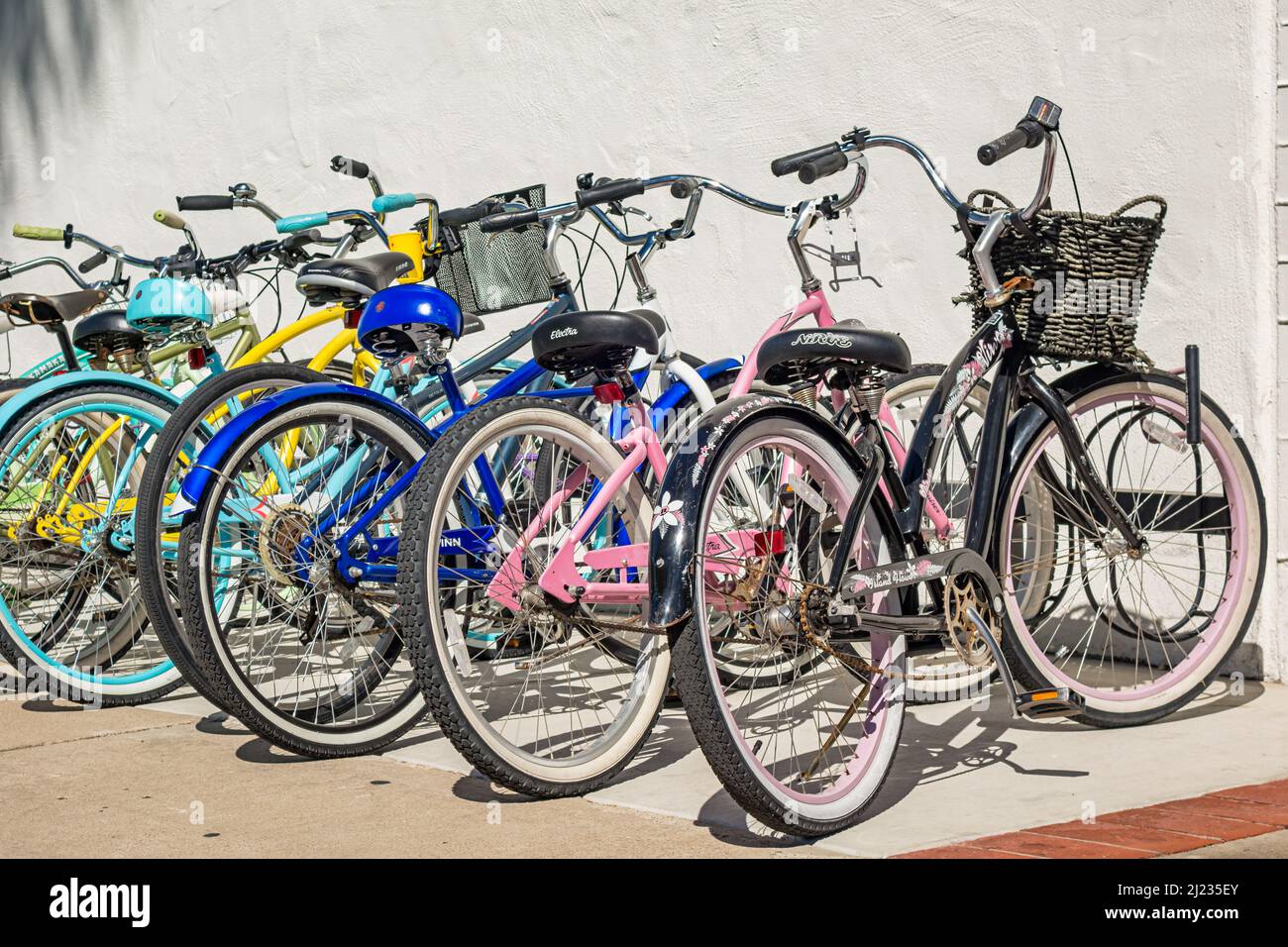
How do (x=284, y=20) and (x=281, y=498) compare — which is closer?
(x=281, y=498)

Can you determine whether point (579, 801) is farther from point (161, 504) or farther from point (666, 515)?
point (161, 504)

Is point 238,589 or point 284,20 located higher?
point 284,20

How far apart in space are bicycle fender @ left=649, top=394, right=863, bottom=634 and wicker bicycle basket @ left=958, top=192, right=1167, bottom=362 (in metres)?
0.81

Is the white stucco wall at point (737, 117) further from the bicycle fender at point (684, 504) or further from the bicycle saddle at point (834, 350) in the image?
the bicycle fender at point (684, 504)

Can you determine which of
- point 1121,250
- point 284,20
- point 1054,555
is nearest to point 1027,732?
point 1054,555

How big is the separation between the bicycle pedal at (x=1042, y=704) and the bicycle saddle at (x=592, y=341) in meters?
1.06

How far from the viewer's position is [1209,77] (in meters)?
4.22

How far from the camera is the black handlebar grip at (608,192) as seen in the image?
385 centimetres

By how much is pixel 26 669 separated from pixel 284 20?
3.53 meters

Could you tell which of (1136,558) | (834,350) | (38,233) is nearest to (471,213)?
(834,350)

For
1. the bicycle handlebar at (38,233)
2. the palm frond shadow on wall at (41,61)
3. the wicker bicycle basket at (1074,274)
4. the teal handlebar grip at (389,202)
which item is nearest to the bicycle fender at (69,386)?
the teal handlebar grip at (389,202)

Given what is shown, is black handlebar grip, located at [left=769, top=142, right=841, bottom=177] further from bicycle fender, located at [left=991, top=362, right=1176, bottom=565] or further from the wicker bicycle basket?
bicycle fender, located at [left=991, top=362, right=1176, bottom=565]
